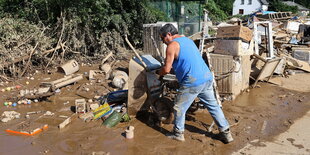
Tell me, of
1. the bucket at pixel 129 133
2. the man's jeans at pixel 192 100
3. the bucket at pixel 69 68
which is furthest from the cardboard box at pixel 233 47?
the bucket at pixel 69 68

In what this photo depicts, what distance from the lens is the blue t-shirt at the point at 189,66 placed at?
4250 millimetres

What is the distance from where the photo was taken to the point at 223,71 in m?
6.64

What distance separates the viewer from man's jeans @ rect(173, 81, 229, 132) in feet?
14.3

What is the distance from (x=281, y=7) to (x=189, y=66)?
52.1 meters

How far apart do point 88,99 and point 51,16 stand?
5.05 m

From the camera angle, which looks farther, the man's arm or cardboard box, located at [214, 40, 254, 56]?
cardboard box, located at [214, 40, 254, 56]

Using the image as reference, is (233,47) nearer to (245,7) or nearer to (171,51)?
(171,51)

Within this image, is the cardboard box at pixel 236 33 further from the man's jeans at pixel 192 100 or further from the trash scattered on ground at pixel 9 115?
the trash scattered on ground at pixel 9 115

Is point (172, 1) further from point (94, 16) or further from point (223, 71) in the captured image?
point (223, 71)

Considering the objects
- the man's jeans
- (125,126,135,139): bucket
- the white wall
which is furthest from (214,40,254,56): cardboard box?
the white wall

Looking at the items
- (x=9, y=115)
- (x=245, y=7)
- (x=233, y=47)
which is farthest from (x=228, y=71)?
(x=245, y=7)

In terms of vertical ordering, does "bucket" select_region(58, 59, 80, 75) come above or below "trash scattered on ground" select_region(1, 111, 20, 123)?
above

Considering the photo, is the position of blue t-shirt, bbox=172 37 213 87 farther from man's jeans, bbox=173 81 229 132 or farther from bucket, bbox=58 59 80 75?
bucket, bbox=58 59 80 75

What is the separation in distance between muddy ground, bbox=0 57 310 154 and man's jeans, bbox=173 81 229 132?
1.22ft
